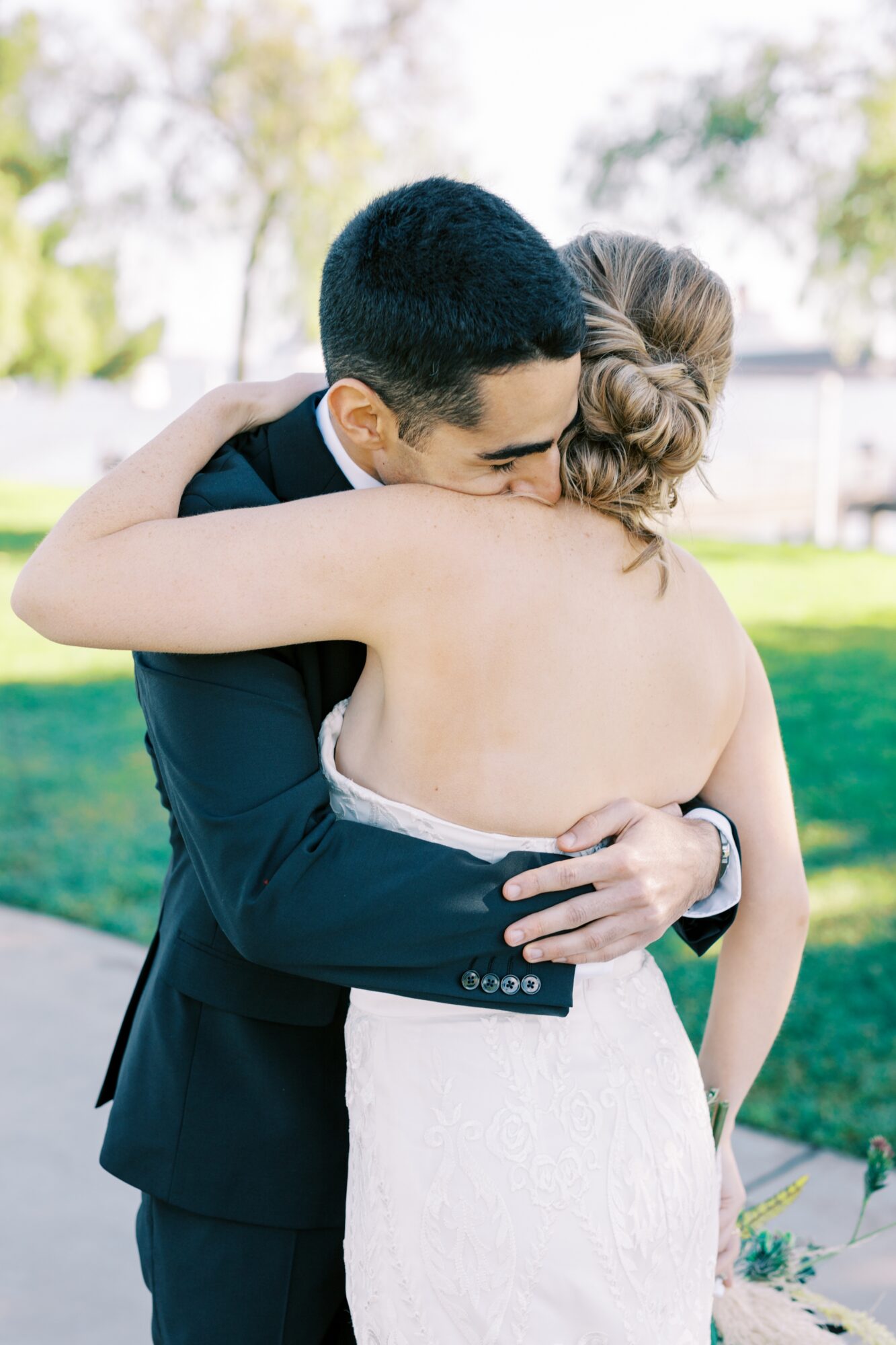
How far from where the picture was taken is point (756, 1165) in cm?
347

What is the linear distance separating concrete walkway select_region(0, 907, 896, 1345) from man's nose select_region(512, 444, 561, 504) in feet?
7.01

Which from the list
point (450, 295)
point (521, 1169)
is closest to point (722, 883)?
point (521, 1169)

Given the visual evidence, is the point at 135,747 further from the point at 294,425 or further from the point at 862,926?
the point at 294,425

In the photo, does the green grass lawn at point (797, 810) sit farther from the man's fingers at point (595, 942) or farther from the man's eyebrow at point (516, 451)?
the man's eyebrow at point (516, 451)

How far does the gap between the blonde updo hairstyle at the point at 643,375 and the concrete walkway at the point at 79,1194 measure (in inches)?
81.4

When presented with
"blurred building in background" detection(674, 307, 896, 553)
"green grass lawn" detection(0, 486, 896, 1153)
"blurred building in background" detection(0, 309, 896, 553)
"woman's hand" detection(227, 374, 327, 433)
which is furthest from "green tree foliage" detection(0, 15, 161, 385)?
"woman's hand" detection(227, 374, 327, 433)

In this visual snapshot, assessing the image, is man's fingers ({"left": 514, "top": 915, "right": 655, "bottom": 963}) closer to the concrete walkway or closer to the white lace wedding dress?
the white lace wedding dress

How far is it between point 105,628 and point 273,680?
20 cm

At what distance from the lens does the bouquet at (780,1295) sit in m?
2.00

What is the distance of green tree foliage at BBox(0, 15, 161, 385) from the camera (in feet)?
67.6

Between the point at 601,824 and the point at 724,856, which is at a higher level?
the point at 601,824

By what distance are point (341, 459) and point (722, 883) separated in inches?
30.9

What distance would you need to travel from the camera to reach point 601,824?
5.10 ft

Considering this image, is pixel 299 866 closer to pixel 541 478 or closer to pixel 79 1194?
pixel 541 478
